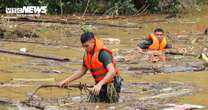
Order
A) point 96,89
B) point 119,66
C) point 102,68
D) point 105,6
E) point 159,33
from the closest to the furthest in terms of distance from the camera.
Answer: point 96,89 < point 102,68 < point 119,66 < point 159,33 < point 105,6

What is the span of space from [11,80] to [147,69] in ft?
10.8

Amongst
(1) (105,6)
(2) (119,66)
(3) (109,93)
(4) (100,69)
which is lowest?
(2) (119,66)

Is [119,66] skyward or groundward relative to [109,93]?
groundward

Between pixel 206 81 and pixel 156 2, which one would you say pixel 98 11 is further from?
pixel 206 81

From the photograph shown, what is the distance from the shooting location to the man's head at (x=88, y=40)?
358 inches

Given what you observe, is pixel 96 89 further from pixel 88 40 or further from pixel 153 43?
pixel 153 43

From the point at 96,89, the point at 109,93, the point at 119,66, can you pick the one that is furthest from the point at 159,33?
the point at 96,89

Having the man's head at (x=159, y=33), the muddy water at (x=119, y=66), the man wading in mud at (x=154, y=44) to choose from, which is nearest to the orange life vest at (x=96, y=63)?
the muddy water at (x=119, y=66)

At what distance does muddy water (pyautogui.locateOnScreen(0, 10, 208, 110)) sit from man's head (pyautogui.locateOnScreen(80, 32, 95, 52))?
93 centimetres

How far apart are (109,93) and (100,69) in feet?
1.33

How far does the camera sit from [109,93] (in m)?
9.62

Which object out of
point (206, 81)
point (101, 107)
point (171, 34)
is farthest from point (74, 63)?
point (171, 34)

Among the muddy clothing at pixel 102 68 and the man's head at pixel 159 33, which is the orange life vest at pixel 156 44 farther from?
the muddy clothing at pixel 102 68

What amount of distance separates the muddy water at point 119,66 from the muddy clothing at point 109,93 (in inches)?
5.4
